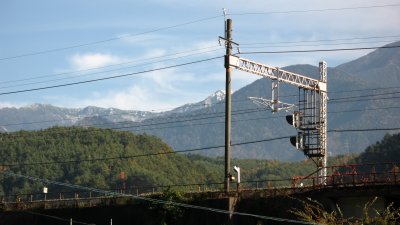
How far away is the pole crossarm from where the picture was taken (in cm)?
4881

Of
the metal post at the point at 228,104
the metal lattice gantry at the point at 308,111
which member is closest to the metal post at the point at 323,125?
the metal lattice gantry at the point at 308,111

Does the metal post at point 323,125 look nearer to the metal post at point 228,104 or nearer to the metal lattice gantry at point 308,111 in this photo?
the metal lattice gantry at point 308,111

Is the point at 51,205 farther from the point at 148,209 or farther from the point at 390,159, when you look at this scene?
the point at 390,159

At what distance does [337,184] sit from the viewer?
135ft

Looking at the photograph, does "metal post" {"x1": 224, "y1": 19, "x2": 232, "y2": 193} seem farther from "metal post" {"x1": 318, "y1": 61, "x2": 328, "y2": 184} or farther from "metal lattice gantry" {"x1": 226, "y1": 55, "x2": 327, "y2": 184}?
"metal post" {"x1": 318, "y1": 61, "x2": 328, "y2": 184}

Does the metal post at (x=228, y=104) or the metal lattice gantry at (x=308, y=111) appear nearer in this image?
the metal post at (x=228, y=104)

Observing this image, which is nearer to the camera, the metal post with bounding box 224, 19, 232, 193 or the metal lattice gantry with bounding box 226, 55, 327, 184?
the metal post with bounding box 224, 19, 232, 193

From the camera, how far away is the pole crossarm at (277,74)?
48.8 m

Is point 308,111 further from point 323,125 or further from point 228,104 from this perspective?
point 228,104

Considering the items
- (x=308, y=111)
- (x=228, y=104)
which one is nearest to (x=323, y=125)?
(x=308, y=111)

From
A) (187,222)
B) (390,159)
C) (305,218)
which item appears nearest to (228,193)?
(187,222)

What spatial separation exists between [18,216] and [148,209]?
11956 mm

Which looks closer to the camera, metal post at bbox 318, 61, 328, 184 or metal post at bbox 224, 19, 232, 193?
metal post at bbox 224, 19, 232, 193

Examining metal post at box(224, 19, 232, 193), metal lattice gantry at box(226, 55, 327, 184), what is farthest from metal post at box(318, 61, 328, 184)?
metal post at box(224, 19, 232, 193)
